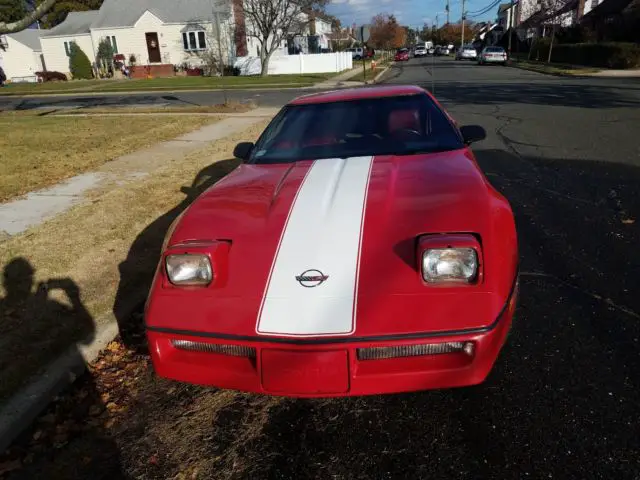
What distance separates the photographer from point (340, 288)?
2277mm

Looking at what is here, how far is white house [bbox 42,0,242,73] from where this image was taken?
41.2 metres

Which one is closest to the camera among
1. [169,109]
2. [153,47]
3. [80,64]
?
[169,109]

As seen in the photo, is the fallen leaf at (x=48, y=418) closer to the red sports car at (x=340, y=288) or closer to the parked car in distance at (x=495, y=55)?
the red sports car at (x=340, y=288)

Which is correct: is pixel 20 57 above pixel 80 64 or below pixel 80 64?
above

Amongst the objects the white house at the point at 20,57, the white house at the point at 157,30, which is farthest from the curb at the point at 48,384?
the white house at the point at 20,57

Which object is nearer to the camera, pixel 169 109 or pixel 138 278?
pixel 138 278

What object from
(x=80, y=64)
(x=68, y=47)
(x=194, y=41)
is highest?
(x=68, y=47)

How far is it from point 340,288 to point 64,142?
1067 cm

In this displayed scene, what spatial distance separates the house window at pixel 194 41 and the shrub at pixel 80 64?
8.80m

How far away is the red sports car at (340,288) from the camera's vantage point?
217 cm

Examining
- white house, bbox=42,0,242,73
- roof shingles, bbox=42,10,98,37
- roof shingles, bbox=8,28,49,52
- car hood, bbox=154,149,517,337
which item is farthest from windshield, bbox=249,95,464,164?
roof shingles, bbox=8,28,49,52

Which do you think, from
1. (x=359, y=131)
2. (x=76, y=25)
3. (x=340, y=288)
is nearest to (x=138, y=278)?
(x=359, y=131)

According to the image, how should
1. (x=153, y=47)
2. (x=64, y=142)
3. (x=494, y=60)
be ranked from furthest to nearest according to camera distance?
(x=153, y=47) < (x=494, y=60) < (x=64, y=142)

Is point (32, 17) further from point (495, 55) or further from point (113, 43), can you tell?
point (495, 55)
